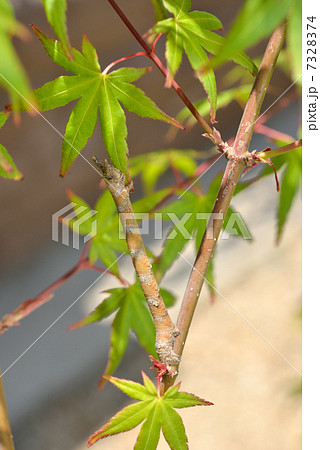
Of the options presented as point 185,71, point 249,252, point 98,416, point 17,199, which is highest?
point 185,71

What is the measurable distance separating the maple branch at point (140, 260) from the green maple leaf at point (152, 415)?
0.07ft

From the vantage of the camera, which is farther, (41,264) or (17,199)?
(17,199)

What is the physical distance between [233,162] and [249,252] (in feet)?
2.79

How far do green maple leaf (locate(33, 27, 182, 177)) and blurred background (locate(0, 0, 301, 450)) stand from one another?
39 cm

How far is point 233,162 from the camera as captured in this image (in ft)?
1.00

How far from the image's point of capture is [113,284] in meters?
0.71

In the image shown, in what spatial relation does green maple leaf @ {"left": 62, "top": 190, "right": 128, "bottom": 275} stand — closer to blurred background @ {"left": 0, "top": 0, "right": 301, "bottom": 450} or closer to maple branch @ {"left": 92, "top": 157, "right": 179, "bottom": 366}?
maple branch @ {"left": 92, "top": 157, "right": 179, "bottom": 366}

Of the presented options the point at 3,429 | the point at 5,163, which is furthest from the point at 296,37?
the point at 3,429

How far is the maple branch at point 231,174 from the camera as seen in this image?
0.30 meters

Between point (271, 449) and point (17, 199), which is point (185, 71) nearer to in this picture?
point (17, 199)

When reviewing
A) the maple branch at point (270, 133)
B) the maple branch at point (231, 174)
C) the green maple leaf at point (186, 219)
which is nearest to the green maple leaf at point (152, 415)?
the maple branch at point (231, 174)

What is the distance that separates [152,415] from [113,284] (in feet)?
1.33

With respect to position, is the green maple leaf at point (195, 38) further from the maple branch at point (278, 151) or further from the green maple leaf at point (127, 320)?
the green maple leaf at point (127, 320)

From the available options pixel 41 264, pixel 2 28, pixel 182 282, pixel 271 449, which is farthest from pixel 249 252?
pixel 2 28
